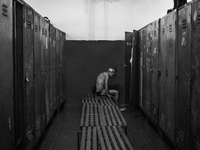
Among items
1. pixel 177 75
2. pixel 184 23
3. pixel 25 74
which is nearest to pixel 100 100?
pixel 177 75

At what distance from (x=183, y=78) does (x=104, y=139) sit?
1332 millimetres

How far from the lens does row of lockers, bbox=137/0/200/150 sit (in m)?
3.32

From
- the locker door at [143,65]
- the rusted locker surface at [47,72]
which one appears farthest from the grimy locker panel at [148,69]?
the rusted locker surface at [47,72]

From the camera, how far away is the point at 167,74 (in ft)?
15.2

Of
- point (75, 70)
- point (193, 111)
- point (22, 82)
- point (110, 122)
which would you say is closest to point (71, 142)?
point (110, 122)

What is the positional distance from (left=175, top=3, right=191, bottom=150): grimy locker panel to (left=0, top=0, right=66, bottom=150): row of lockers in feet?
6.77

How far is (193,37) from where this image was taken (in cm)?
335

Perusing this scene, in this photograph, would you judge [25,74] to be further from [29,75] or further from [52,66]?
[52,66]

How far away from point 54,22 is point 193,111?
626 centimetres

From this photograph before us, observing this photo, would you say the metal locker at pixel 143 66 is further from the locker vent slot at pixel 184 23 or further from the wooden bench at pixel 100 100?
the locker vent slot at pixel 184 23

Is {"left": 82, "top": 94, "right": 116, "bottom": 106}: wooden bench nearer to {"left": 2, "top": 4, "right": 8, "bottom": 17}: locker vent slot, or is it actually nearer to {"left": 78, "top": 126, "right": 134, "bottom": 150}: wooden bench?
{"left": 78, "top": 126, "right": 134, "bottom": 150}: wooden bench

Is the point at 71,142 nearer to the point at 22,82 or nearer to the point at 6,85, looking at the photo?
the point at 22,82

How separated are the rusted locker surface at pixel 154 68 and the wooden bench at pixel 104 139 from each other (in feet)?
5.21

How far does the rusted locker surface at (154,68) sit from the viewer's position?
5.39 meters
